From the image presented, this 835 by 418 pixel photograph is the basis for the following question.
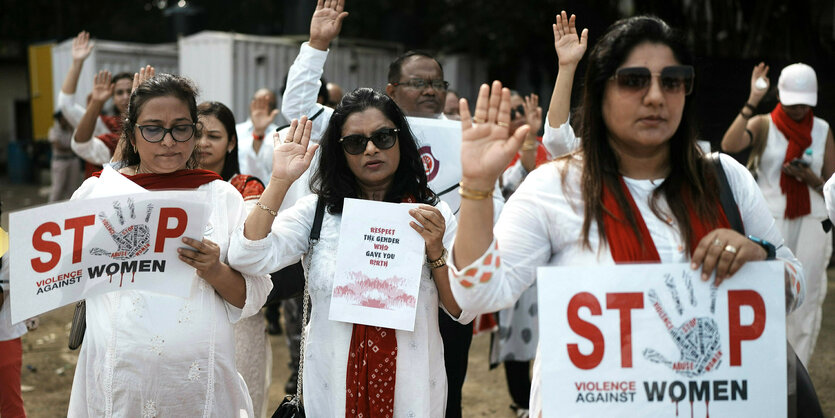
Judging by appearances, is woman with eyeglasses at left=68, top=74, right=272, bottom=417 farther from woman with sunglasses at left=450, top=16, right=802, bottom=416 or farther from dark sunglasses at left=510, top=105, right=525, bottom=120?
dark sunglasses at left=510, top=105, right=525, bottom=120

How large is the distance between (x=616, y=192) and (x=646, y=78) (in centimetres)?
31

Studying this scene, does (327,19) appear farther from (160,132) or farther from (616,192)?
(616,192)

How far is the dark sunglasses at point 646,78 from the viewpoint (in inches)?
91.0

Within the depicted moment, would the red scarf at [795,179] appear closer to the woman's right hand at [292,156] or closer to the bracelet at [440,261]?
the bracelet at [440,261]

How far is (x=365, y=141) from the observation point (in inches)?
136

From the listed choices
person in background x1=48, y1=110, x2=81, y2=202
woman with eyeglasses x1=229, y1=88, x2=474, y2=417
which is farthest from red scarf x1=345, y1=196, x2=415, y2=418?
person in background x1=48, y1=110, x2=81, y2=202

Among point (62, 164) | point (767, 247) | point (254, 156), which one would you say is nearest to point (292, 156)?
point (767, 247)

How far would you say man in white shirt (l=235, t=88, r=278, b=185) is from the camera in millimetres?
7109

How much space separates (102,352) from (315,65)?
6.49 ft

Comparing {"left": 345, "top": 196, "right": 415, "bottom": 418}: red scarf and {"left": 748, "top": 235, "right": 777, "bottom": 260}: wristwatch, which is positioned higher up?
{"left": 748, "top": 235, "right": 777, "bottom": 260}: wristwatch

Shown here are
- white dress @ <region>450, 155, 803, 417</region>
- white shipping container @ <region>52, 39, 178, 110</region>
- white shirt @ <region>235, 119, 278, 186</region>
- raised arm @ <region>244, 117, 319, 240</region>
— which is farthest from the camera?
white shipping container @ <region>52, 39, 178, 110</region>

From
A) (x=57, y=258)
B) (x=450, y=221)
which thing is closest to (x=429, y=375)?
(x=450, y=221)

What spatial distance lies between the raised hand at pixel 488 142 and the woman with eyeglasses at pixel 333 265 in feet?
3.24

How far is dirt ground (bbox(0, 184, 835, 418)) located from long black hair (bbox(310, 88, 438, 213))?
2826 mm
